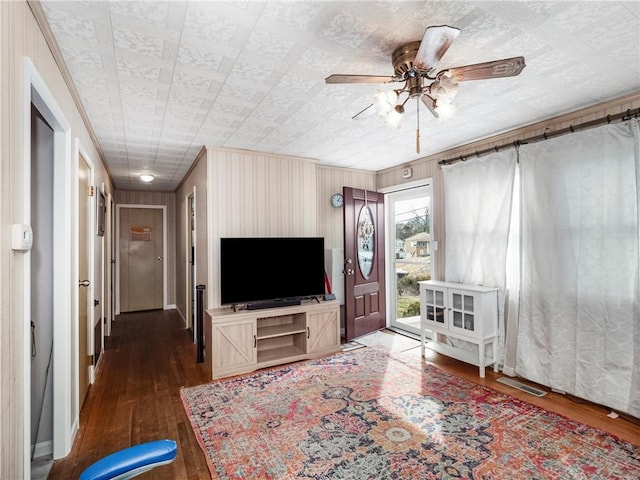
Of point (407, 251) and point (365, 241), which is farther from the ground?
point (365, 241)

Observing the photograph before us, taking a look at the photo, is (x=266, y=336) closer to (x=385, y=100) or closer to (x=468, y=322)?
(x=468, y=322)

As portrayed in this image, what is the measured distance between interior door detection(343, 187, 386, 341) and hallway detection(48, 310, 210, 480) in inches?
84.0

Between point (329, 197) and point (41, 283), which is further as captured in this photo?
point (329, 197)

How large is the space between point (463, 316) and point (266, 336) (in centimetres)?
215

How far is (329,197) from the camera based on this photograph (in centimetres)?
507

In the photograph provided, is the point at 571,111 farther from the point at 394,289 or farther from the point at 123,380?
the point at 123,380

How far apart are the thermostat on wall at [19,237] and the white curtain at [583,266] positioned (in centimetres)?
376

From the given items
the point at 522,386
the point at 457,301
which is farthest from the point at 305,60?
the point at 522,386

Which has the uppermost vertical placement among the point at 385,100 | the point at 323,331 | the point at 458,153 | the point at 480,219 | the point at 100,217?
the point at 458,153

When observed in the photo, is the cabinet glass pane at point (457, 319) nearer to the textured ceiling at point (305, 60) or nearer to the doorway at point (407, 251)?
the doorway at point (407, 251)

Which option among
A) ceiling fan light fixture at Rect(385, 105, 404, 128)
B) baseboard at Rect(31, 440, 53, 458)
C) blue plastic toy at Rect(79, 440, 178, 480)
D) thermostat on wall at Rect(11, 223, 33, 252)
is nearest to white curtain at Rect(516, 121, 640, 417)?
ceiling fan light fixture at Rect(385, 105, 404, 128)

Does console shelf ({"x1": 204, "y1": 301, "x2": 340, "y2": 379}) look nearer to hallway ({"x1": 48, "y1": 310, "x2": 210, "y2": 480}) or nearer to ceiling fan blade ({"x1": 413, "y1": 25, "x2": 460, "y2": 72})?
hallway ({"x1": 48, "y1": 310, "x2": 210, "y2": 480})

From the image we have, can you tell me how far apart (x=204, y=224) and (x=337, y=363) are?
88.3 inches

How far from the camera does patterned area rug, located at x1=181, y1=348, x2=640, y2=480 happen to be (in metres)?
2.01
